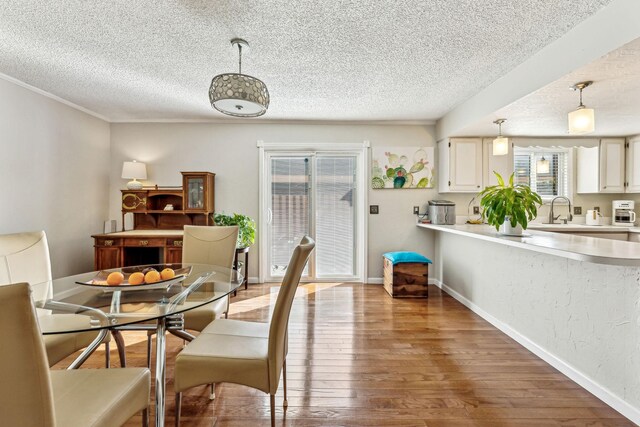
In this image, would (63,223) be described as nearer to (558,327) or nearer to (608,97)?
(558,327)

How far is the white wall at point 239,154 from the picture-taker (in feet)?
14.6

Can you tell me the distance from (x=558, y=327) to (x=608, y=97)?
1.98 m

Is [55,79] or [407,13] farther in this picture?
[55,79]

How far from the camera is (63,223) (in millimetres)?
3676

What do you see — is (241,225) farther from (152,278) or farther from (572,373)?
(572,373)

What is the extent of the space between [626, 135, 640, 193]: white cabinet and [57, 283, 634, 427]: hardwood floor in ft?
9.85

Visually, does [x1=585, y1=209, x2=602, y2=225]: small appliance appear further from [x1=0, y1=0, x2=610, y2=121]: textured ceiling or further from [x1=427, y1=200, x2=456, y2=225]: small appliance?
[x1=0, y1=0, x2=610, y2=121]: textured ceiling

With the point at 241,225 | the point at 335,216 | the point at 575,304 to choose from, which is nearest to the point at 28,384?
the point at 575,304

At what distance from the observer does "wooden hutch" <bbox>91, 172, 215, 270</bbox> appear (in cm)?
373

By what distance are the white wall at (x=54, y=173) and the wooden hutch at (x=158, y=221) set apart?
1.31 feet

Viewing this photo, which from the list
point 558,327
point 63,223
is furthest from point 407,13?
point 63,223

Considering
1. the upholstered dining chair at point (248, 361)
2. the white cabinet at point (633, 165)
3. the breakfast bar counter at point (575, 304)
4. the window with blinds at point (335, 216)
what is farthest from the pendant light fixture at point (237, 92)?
the white cabinet at point (633, 165)

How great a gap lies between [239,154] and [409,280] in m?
2.93

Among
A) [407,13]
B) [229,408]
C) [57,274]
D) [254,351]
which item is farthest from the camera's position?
[57,274]
